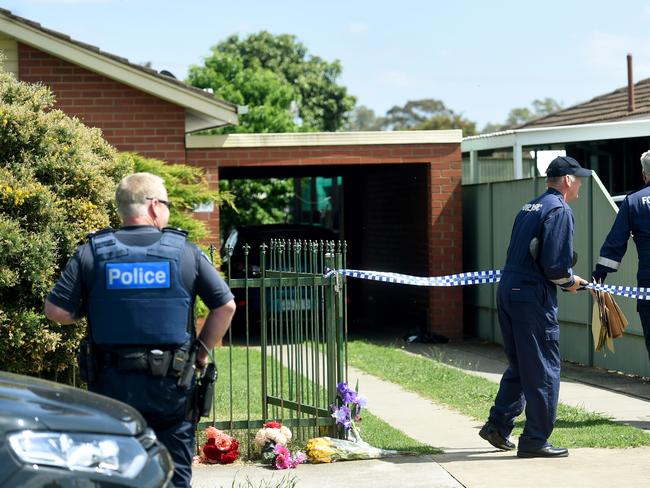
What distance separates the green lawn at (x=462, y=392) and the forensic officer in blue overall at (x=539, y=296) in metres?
0.76

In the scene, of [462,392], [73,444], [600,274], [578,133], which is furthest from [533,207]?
[578,133]

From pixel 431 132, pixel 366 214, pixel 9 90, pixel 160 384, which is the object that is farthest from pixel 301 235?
pixel 160 384

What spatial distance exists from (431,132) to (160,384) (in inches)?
447

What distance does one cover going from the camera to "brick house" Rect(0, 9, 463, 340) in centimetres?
1488

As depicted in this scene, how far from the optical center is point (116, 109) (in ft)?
49.9

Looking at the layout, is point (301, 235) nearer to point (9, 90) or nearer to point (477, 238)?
point (477, 238)

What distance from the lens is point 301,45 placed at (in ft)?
161

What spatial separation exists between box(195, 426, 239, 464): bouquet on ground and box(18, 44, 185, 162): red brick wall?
27.3 feet

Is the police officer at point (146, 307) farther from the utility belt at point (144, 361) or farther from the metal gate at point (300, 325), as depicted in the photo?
the metal gate at point (300, 325)

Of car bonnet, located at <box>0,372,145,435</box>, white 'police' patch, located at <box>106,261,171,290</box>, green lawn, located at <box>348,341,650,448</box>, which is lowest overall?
green lawn, located at <box>348,341,650,448</box>

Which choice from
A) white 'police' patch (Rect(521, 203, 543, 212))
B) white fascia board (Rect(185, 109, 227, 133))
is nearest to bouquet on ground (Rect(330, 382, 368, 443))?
white 'police' patch (Rect(521, 203, 543, 212))

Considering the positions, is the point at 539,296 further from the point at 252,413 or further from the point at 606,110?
the point at 606,110

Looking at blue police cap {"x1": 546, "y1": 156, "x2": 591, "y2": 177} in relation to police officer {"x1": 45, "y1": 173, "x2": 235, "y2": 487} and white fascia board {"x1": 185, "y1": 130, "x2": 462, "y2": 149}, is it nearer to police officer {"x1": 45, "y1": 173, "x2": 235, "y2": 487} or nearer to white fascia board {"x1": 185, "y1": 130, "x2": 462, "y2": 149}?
police officer {"x1": 45, "y1": 173, "x2": 235, "y2": 487}

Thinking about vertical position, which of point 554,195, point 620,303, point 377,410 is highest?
point 554,195
